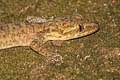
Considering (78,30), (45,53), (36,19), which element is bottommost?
(45,53)

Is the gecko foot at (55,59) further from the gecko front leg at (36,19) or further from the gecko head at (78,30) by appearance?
the gecko front leg at (36,19)

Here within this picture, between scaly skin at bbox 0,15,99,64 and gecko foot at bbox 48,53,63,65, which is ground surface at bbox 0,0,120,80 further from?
scaly skin at bbox 0,15,99,64

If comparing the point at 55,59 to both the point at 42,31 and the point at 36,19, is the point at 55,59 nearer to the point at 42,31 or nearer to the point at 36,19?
the point at 42,31

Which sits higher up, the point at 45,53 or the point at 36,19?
the point at 36,19

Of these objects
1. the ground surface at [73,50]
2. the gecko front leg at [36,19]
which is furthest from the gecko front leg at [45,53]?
the gecko front leg at [36,19]

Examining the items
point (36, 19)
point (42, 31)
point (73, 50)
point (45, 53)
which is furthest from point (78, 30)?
point (36, 19)

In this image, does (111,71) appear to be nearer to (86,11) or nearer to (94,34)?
(94,34)

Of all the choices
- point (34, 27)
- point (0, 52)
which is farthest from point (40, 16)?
point (0, 52)
